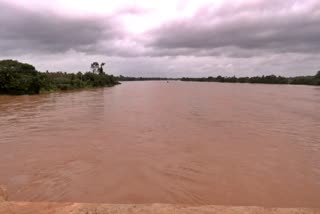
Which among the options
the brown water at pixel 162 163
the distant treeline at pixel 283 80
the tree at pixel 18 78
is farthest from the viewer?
the distant treeline at pixel 283 80

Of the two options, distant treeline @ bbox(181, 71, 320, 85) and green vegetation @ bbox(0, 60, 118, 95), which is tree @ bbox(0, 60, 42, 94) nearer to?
green vegetation @ bbox(0, 60, 118, 95)

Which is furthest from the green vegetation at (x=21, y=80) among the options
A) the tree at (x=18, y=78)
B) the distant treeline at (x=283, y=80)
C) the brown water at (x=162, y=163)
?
the distant treeline at (x=283, y=80)

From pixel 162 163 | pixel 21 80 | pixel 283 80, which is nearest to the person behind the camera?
pixel 162 163

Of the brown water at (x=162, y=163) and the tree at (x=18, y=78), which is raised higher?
the tree at (x=18, y=78)

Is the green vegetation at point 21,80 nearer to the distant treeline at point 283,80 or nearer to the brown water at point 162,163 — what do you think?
the brown water at point 162,163

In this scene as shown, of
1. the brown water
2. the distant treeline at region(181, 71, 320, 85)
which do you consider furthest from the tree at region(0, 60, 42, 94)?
the distant treeline at region(181, 71, 320, 85)

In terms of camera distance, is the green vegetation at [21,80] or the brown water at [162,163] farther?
the green vegetation at [21,80]

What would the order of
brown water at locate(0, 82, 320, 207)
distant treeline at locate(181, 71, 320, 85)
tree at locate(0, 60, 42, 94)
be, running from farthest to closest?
distant treeline at locate(181, 71, 320, 85) → tree at locate(0, 60, 42, 94) → brown water at locate(0, 82, 320, 207)

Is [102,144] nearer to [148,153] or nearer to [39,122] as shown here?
[148,153]

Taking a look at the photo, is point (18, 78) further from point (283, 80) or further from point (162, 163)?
Result: point (283, 80)

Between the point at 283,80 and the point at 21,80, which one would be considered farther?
the point at 283,80

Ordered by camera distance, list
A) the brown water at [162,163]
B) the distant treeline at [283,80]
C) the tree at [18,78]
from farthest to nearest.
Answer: the distant treeline at [283,80]
the tree at [18,78]
the brown water at [162,163]

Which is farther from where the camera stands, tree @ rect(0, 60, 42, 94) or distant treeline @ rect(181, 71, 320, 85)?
distant treeline @ rect(181, 71, 320, 85)

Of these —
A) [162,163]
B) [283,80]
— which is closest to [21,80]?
[162,163]
